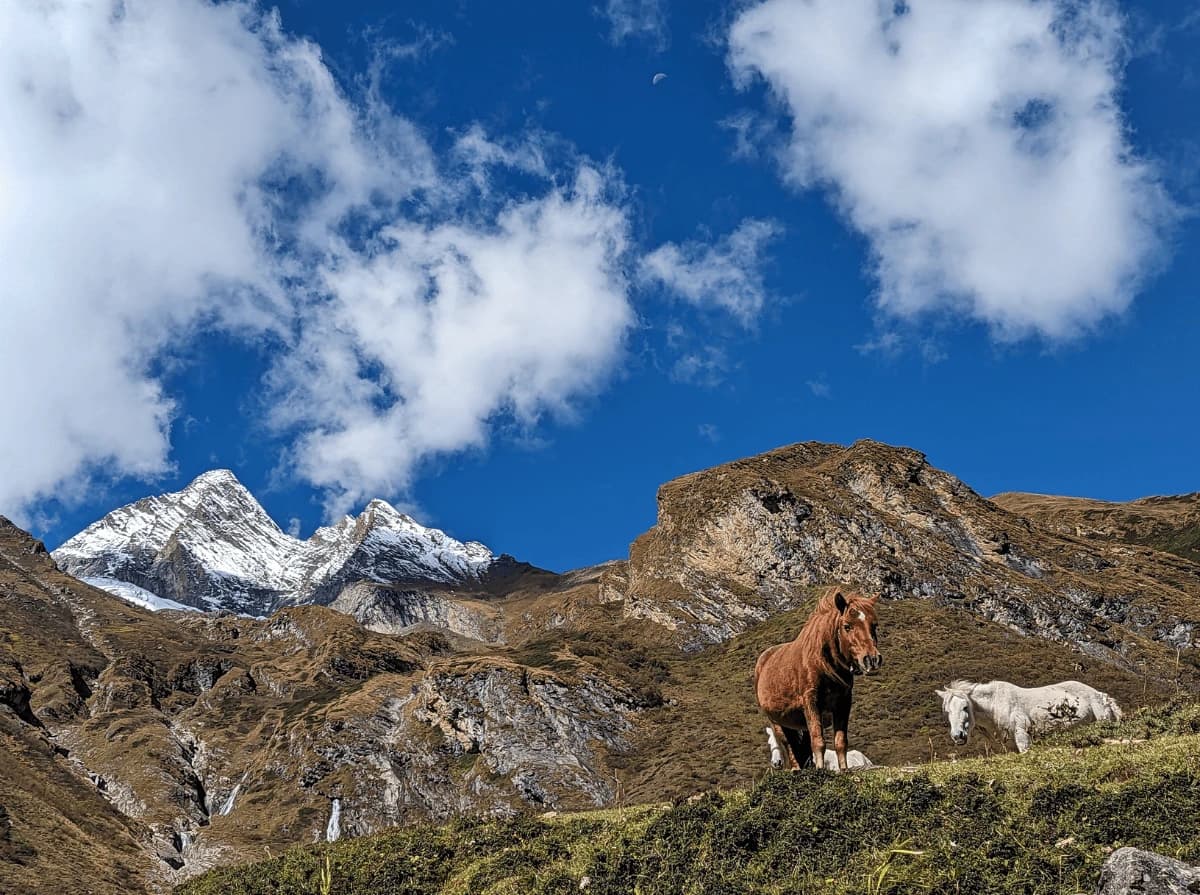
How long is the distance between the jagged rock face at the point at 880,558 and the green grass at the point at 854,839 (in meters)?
113

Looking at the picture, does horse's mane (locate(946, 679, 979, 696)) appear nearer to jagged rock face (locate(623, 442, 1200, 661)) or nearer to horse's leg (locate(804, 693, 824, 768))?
horse's leg (locate(804, 693, 824, 768))

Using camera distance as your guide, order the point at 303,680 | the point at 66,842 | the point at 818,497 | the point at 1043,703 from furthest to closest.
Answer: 1. the point at 303,680
2. the point at 818,497
3. the point at 66,842
4. the point at 1043,703

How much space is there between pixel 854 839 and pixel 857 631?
335cm

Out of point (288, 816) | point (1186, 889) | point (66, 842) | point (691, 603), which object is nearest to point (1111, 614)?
point (691, 603)

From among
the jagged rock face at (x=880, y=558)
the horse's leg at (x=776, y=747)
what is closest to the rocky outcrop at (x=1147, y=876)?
the horse's leg at (x=776, y=747)

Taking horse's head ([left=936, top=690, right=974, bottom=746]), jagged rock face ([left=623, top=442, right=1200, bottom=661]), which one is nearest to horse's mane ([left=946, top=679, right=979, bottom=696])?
horse's head ([left=936, top=690, right=974, bottom=746])

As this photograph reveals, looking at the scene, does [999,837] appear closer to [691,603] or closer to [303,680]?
[691,603]

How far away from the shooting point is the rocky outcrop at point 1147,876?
745 centimetres

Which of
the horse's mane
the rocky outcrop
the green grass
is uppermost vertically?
the horse's mane

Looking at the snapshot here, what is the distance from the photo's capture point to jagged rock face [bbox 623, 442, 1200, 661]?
12394 centimetres

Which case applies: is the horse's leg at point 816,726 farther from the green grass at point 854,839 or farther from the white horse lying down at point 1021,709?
the white horse lying down at point 1021,709

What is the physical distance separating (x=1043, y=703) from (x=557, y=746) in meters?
81.1

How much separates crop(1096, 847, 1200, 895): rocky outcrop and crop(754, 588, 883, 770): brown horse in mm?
5151

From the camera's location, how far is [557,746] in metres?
98.4
